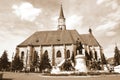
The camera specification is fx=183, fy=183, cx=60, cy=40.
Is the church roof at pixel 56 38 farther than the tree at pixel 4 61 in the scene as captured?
Yes

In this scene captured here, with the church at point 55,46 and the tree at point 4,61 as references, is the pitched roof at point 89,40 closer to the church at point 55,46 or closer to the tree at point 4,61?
the church at point 55,46

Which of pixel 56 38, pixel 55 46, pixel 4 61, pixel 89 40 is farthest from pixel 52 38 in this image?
pixel 4 61

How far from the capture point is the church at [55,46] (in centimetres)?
6319

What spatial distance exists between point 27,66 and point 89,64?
94.9ft

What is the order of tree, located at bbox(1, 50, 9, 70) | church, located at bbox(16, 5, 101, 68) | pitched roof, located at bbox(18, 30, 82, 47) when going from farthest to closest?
pitched roof, located at bbox(18, 30, 82, 47)
church, located at bbox(16, 5, 101, 68)
tree, located at bbox(1, 50, 9, 70)

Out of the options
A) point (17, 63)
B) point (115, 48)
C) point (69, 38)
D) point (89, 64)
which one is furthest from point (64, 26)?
point (89, 64)

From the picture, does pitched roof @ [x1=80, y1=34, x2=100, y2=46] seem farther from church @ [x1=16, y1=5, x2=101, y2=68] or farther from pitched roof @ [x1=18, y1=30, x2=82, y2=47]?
pitched roof @ [x1=18, y1=30, x2=82, y2=47]

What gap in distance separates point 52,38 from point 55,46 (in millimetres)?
3587

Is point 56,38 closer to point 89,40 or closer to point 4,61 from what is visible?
point 89,40

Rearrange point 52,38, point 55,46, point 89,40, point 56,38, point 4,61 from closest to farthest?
point 4,61 → point 55,46 → point 56,38 → point 52,38 → point 89,40

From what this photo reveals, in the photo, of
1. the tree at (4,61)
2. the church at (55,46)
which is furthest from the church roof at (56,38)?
the tree at (4,61)

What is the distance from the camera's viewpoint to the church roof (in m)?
64.4

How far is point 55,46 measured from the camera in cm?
6462

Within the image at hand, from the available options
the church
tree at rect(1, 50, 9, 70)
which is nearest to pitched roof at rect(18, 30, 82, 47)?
the church
